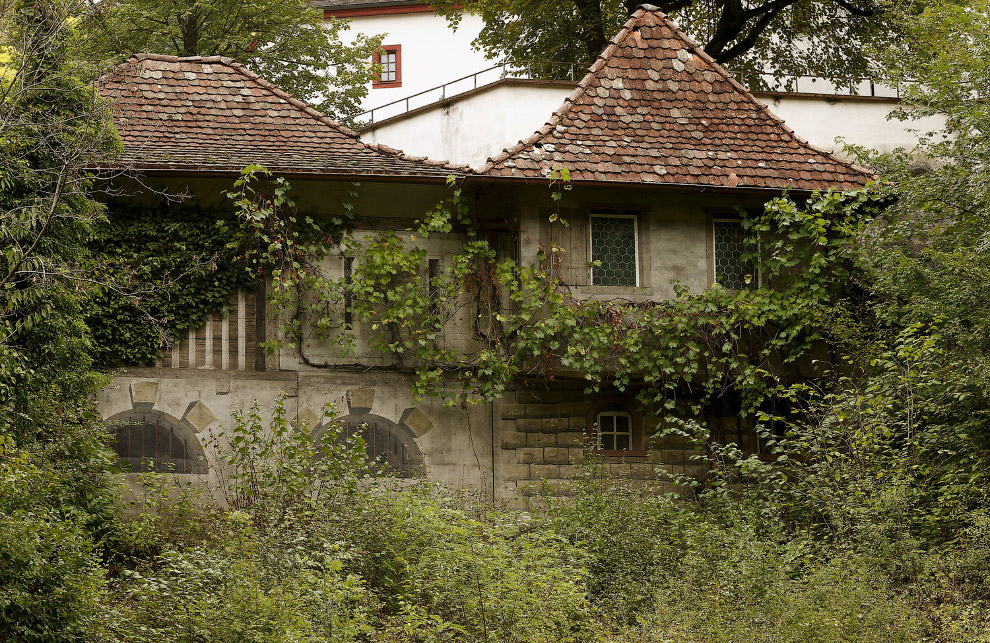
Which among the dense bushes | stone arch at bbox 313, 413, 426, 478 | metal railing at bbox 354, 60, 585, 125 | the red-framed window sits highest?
the red-framed window

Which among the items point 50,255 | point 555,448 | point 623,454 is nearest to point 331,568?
point 50,255

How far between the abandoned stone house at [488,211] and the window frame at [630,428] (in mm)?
30

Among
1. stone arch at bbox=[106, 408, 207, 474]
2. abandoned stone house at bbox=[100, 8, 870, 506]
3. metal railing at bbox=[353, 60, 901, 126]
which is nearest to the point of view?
stone arch at bbox=[106, 408, 207, 474]

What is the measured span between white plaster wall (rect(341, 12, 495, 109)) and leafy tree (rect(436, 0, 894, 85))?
9.69 metres

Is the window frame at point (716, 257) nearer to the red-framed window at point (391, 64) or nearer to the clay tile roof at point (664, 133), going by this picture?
the clay tile roof at point (664, 133)

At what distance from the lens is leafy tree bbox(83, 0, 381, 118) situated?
22.2 metres

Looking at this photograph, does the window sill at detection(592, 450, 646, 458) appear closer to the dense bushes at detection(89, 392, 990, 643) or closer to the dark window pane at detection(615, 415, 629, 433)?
the dark window pane at detection(615, 415, 629, 433)

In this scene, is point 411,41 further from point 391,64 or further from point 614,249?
point 614,249

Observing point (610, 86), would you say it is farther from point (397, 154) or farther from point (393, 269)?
point (393, 269)

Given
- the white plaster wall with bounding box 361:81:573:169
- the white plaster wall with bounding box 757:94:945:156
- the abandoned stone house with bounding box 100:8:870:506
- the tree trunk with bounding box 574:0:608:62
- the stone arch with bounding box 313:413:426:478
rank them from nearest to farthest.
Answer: the abandoned stone house with bounding box 100:8:870:506 → the stone arch with bounding box 313:413:426:478 → the white plaster wall with bounding box 361:81:573:169 → the white plaster wall with bounding box 757:94:945:156 → the tree trunk with bounding box 574:0:608:62

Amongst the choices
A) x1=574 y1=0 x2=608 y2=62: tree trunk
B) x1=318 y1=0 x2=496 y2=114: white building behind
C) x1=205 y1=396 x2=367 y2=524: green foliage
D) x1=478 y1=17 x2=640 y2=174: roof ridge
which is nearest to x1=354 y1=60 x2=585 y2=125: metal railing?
x1=574 y1=0 x2=608 y2=62: tree trunk

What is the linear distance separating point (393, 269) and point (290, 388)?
198 centimetres

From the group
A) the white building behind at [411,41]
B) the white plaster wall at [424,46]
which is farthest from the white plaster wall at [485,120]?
the white building behind at [411,41]

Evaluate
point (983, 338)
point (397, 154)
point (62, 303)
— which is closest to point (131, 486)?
point (62, 303)
